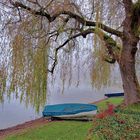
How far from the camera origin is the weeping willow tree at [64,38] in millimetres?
5902

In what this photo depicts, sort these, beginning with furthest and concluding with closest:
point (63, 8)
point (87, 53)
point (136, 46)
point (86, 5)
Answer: point (136, 46)
point (87, 53)
point (86, 5)
point (63, 8)

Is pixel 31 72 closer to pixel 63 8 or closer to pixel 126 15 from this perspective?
pixel 63 8

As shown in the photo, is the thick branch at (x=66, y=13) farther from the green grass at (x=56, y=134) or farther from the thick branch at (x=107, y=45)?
the green grass at (x=56, y=134)

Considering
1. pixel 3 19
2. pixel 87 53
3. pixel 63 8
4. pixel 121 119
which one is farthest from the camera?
pixel 87 53

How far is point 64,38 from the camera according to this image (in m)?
7.68

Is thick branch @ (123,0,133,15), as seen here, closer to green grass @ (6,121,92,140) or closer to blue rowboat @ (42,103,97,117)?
green grass @ (6,121,92,140)

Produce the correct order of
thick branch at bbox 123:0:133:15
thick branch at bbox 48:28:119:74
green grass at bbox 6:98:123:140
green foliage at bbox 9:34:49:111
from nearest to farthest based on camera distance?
green foliage at bbox 9:34:49:111 < green grass at bbox 6:98:123:140 < thick branch at bbox 48:28:119:74 < thick branch at bbox 123:0:133:15

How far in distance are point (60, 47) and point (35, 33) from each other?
1407 millimetres

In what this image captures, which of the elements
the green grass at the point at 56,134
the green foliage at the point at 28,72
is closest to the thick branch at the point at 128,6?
the green grass at the point at 56,134

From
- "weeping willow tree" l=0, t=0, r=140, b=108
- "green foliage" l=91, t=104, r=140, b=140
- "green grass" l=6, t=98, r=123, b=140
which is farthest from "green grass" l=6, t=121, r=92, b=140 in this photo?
"green foliage" l=91, t=104, r=140, b=140

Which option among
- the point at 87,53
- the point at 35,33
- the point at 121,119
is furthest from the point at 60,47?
the point at 121,119

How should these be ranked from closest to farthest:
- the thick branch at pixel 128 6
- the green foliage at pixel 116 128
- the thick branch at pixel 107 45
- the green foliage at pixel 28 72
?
the green foliage at pixel 116 128, the green foliage at pixel 28 72, the thick branch at pixel 107 45, the thick branch at pixel 128 6

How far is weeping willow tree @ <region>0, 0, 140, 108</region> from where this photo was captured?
19.4 feet

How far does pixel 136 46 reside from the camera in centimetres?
855
